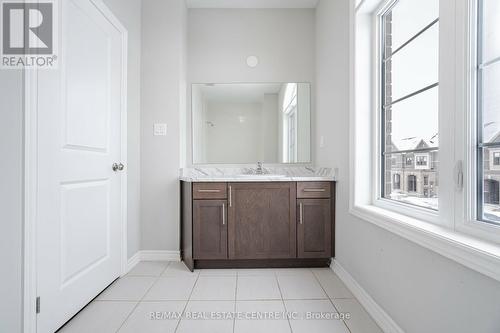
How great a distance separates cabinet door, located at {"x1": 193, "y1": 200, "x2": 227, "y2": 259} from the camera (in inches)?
93.8

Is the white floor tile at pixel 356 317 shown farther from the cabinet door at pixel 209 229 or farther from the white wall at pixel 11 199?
the white wall at pixel 11 199

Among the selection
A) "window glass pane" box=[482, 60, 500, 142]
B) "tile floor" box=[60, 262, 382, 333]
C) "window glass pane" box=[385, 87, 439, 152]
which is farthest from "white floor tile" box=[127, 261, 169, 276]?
"window glass pane" box=[482, 60, 500, 142]

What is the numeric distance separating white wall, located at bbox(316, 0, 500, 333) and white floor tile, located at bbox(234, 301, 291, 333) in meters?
0.58

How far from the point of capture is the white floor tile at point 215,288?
1912 mm

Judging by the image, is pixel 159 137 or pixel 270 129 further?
pixel 270 129

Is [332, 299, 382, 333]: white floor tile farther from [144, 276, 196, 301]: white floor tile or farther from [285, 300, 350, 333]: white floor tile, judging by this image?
[144, 276, 196, 301]: white floor tile

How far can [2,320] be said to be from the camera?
4.03ft

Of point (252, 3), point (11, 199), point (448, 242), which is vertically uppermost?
→ point (252, 3)

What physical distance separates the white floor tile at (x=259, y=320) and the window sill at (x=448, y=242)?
2.70 feet

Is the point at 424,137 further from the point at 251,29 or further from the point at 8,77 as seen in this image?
the point at 251,29

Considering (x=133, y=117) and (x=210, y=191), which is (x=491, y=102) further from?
(x=133, y=117)

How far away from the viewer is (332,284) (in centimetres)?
212

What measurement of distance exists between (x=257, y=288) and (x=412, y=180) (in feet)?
4.31

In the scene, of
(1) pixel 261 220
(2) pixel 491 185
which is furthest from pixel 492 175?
(1) pixel 261 220
